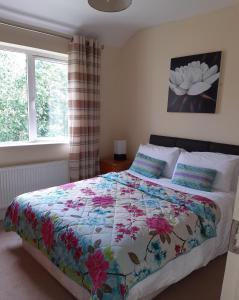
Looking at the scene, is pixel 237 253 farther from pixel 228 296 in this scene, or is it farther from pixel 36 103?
pixel 36 103

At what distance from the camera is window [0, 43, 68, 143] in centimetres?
304

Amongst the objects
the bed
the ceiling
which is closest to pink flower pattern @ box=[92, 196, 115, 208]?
the bed

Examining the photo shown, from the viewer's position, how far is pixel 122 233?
1667 mm

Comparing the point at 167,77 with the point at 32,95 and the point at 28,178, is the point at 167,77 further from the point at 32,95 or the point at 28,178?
the point at 28,178

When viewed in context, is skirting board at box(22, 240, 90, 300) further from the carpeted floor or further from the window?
the window

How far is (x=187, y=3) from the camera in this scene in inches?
105

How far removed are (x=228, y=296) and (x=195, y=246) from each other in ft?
3.78

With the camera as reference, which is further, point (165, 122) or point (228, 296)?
point (165, 122)

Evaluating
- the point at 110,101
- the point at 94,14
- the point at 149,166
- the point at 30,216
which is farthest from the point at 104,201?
the point at 94,14

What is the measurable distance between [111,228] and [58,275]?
0.68 meters

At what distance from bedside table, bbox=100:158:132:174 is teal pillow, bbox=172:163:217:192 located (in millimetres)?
1018

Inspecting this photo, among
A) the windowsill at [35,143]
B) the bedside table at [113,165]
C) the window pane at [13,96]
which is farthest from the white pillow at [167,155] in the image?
the window pane at [13,96]

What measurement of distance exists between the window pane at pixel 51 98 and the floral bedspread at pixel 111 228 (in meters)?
1.23

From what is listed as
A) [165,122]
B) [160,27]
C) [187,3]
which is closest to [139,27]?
[160,27]
